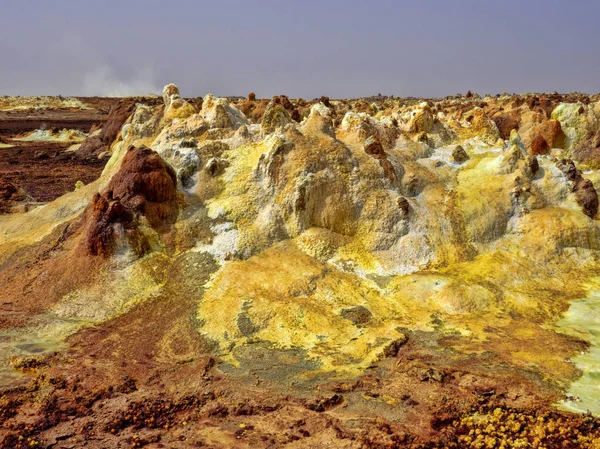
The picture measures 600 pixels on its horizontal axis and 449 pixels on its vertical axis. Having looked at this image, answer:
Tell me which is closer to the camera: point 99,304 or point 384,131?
point 99,304

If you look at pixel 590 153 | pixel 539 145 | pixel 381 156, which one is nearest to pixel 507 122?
pixel 539 145

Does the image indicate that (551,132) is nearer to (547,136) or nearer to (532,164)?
(547,136)

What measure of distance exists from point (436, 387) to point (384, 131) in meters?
10.4

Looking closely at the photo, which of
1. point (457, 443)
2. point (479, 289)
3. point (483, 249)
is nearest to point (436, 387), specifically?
point (457, 443)

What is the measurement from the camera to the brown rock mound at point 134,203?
1238cm

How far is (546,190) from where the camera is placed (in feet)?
50.2

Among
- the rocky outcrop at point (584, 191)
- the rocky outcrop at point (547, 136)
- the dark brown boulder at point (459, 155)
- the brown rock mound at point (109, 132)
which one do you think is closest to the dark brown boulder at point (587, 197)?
the rocky outcrop at point (584, 191)

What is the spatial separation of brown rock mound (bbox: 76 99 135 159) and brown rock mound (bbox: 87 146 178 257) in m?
23.6

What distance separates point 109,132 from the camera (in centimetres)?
3769

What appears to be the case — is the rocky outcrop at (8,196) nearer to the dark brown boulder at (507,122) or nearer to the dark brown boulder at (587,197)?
the dark brown boulder at (587,197)

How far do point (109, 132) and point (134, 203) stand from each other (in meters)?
27.2

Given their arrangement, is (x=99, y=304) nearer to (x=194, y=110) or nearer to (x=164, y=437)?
(x=164, y=437)

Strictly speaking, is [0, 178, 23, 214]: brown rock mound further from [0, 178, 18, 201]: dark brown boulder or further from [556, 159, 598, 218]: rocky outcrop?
[556, 159, 598, 218]: rocky outcrop

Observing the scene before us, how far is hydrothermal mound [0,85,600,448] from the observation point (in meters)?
7.98
